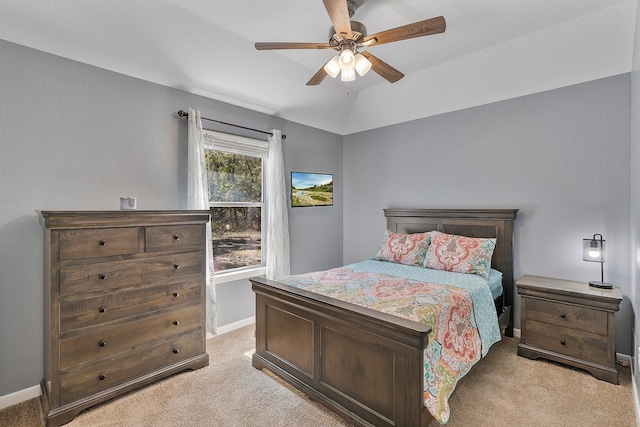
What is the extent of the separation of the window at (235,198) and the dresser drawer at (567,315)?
2.87m

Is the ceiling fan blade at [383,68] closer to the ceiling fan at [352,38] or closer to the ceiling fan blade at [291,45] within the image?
the ceiling fan at [352,38]

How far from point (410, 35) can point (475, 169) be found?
85.3 inches

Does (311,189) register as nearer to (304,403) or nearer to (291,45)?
(291,45)

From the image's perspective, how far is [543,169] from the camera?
10.3ft

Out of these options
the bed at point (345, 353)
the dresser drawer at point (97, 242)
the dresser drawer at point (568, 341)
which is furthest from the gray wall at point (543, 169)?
the dresser drawer at point (97, 242)

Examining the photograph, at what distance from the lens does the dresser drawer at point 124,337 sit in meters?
2.01

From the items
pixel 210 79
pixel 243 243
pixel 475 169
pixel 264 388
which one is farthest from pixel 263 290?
pixel 475 169

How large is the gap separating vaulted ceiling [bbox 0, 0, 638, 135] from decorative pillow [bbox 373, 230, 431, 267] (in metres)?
1.64

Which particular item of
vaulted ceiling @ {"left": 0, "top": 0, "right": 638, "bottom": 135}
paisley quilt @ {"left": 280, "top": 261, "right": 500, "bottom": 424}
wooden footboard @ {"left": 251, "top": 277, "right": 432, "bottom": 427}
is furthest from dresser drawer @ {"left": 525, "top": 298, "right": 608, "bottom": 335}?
vaulted ceiling @ {"left": 0, "top": 0, "right": 638, "bottom": 135}

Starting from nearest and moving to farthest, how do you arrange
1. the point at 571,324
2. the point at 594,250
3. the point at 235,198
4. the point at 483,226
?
the point at 571,324
the point at 594,250
the point at 483,226
the point at 235,198

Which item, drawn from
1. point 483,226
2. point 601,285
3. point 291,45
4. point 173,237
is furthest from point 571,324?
point 173,237

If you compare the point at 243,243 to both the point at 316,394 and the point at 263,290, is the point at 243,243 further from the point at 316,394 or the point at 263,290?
the point at 316,394

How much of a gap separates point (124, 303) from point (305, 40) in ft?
8.66

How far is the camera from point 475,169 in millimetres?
3598
